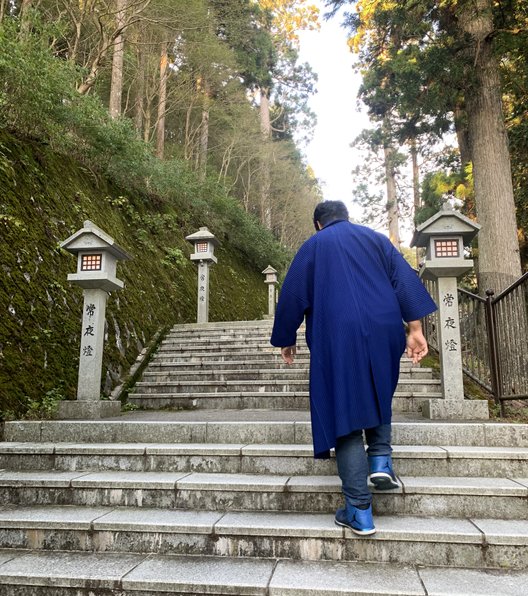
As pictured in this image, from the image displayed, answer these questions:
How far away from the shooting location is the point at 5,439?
3.94m

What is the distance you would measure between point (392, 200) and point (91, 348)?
22531 mm

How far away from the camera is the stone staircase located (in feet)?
7.23

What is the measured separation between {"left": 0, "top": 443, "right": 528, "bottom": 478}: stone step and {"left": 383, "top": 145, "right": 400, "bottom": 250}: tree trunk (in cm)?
2192

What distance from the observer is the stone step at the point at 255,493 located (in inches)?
105

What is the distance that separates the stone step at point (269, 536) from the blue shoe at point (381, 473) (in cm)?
21

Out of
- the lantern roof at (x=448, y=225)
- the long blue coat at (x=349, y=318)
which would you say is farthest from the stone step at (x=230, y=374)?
the long blue coat at (x=349, y=318)

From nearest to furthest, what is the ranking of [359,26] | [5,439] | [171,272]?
[5,439], [359,26], [171,272]

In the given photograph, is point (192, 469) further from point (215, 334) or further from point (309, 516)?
point (215, 334)

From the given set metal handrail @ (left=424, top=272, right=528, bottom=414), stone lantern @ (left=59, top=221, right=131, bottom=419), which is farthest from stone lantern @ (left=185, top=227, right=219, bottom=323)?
metal handrail @ (left=424, top=272, right=528, bottom=414)

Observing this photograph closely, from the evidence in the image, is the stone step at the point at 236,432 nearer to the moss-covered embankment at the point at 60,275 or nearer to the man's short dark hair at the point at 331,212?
the moss-covered embankment at the point at 60,275

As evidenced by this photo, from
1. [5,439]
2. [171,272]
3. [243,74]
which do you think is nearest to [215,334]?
[171,272]

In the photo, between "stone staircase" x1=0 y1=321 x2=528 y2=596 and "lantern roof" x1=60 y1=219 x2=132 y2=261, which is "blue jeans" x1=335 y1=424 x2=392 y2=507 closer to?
"stone staircase" x1=0 y1=321 x2=528 y2=596

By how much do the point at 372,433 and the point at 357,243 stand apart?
1.13 m

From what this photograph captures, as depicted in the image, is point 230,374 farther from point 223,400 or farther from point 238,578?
point 238,578
